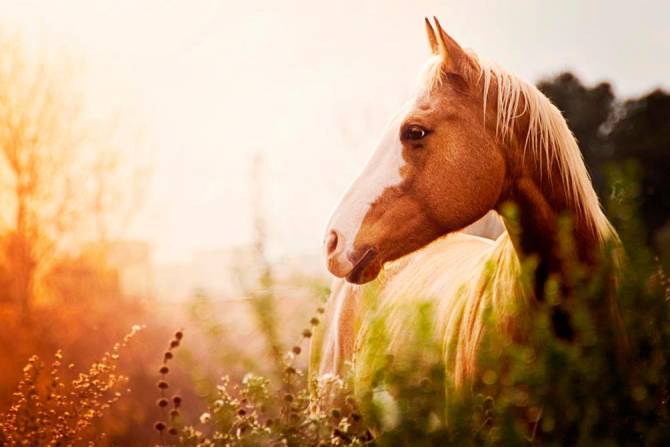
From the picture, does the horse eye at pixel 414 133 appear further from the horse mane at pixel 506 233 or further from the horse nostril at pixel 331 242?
the horse nostril at pixel 331 242

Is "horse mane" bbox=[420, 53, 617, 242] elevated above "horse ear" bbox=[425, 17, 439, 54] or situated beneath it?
situated beneath

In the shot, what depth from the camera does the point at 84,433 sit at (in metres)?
3.37

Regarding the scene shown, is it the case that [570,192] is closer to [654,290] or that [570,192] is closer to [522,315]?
[522,315]

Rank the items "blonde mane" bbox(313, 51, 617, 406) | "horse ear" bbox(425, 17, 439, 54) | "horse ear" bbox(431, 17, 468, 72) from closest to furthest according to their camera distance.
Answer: "blonde mane" bbox(313, 51, 617, 406) < "horse ear" bbox(431, 17, 468, 72) < "horse ear" bbox(425, 17, 439, 54)

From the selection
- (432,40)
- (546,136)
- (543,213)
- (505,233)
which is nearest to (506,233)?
(505,233)

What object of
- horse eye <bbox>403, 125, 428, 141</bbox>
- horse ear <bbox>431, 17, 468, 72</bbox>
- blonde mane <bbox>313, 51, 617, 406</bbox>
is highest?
horse ear <bbox>431, 17, 468, 72</bbox>

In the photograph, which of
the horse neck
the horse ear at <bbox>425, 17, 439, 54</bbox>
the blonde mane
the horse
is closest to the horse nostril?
the horse

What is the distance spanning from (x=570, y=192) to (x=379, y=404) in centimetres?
139

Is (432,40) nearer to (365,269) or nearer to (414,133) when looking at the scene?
(414,133)

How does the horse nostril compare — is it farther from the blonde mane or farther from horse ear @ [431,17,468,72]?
horse ear @ [431,17,468,72]

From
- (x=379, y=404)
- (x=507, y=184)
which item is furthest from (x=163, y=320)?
(x=379, y=404)

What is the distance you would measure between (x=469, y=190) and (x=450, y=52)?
492 millimetres

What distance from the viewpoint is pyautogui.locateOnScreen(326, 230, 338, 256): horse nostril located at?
3.08 metres

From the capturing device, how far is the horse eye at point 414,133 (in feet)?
10.1
